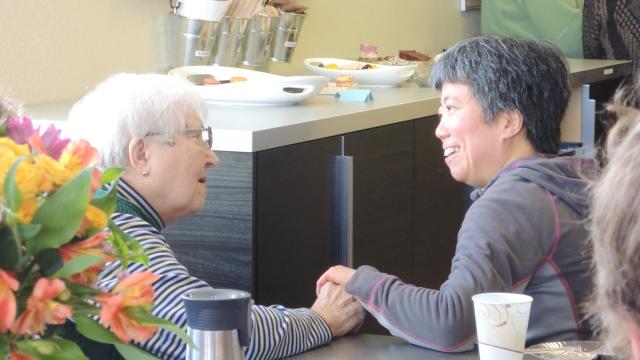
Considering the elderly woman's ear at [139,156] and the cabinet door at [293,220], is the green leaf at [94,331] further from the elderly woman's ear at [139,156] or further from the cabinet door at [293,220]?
the cabinet door at [293,220]

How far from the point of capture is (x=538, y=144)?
1.90 m

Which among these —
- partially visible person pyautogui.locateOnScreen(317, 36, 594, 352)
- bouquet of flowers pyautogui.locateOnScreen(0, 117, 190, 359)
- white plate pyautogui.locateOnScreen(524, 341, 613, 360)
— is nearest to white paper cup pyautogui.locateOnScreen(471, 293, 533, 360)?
white plate pyautogui.locateOnScreen(524, 341, 613, 360)

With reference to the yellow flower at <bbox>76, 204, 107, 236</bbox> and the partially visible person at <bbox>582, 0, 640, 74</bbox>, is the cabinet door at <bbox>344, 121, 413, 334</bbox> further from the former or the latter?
the partially visible person at <bbox>582, 0, 640, 74</bbox>

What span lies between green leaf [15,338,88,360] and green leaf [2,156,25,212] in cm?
10

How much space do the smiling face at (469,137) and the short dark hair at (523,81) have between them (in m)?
0.02

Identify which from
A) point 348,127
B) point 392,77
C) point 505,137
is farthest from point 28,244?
point 392,77

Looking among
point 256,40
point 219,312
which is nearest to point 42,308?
point 219,312

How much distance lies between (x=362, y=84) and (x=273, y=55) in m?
0.32

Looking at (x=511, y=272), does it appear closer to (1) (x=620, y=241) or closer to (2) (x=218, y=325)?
(2) (x=218, y=325)

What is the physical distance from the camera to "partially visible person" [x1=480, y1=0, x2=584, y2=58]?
5.05 metres

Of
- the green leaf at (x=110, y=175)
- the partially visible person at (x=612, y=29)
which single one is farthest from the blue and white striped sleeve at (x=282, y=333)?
the partially visible person at (x=612, y=29)

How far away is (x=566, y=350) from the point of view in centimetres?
145

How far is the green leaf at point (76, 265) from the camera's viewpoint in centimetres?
84

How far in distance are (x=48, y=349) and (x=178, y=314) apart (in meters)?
0.73
